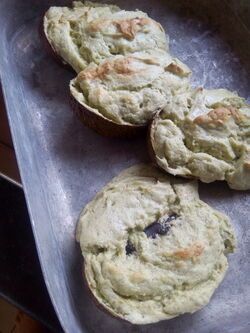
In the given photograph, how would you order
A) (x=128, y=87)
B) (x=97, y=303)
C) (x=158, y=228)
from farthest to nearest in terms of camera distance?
1. (x=128, y=87)
2. (x=158, y=228)
3. (x=97, y=303)

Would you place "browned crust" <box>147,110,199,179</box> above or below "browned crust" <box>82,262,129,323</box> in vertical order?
above

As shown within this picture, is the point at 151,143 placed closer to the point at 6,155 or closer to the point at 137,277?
the point at 137,277

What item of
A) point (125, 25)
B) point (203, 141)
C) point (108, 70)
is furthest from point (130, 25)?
point (203, 141)

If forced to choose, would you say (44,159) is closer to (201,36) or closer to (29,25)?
(29,25)

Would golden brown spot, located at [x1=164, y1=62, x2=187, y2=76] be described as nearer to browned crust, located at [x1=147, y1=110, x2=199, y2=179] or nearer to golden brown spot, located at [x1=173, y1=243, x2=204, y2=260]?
browned crust, located at [x1=147, y1=110, x2=199, y2=179]

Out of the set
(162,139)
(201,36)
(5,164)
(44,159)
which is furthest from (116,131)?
(201,36)

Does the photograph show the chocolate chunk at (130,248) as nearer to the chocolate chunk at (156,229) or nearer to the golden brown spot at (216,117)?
the chocolate chunk at (156,229)

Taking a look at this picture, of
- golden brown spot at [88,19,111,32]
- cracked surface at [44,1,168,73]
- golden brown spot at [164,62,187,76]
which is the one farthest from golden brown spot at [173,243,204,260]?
golden brown spot at [88,19,111,32]
